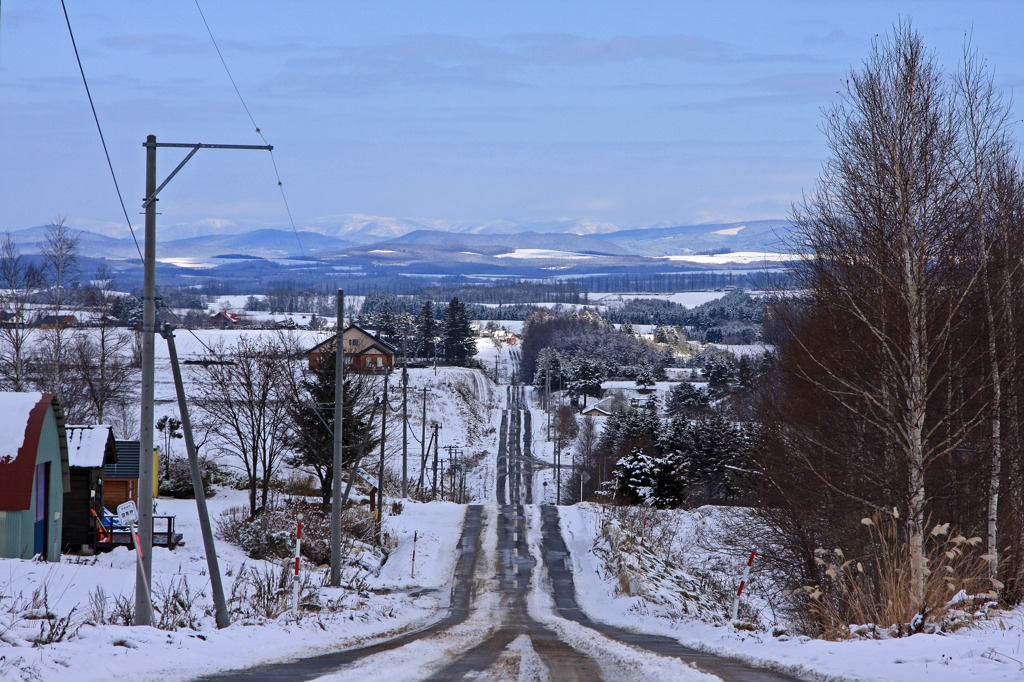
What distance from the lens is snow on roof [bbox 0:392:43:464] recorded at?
60.6 ft

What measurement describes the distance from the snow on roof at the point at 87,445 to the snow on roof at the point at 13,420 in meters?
5.40

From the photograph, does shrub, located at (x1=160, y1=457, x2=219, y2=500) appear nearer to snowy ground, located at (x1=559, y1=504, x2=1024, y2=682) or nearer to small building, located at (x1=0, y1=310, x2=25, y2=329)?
A: small building, located at (x1=0, y1=310, x2=25, y2=329)

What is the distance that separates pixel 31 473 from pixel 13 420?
153 cm

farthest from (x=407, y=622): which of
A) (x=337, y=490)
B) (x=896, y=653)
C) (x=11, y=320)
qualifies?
(x=11, y=320)

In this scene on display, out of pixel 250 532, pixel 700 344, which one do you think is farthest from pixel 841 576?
pixel 700 344

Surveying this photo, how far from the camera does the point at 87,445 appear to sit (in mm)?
25141

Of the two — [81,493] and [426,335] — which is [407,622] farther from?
[426,335]

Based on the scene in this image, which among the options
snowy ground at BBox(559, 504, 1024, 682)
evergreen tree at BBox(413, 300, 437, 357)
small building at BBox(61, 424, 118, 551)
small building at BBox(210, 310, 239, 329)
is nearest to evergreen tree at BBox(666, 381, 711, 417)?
evergreen tree at BBox(413, 300, 437, 357)

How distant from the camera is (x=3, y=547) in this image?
59.2ft

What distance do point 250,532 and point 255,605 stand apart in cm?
1521

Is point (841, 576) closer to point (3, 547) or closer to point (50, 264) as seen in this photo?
point (3, 547)

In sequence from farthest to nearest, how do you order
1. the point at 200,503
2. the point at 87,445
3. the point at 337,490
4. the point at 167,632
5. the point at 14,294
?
the point at 14,294, the point at 87,445, the point at 337,490, the point at 200,503, the point at 167,632

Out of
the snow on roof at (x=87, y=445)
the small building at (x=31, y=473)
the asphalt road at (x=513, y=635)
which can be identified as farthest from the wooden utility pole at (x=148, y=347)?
the snow on roof at (x=87, y=445)

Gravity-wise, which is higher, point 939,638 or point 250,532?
point 939,638
